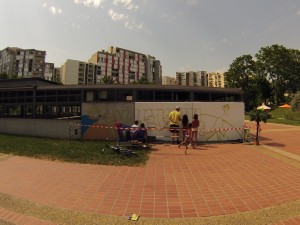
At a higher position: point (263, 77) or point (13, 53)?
point (13, 53)

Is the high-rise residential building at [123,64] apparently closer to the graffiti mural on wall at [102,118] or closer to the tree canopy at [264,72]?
the tree canopy at [264,72]

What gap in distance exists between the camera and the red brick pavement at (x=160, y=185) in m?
4.01

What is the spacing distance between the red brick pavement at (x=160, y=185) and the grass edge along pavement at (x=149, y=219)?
0.15 meters

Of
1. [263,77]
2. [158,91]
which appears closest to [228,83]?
[263,77]

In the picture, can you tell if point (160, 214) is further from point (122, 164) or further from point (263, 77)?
point (263, 77)

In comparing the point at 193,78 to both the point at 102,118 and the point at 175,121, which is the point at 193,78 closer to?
the point at 102,118

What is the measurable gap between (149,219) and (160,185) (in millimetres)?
1525

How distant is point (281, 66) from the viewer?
200 feet

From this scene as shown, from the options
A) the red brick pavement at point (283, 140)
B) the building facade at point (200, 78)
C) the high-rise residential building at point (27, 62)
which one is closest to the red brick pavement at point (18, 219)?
the red brick pavement at point (283, 140)

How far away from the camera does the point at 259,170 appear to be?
20.6ft

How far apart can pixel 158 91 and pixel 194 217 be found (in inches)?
390

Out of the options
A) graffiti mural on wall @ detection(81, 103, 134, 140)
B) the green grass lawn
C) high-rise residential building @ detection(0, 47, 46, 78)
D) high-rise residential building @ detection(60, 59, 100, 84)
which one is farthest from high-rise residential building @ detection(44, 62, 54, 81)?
the green grass lawn

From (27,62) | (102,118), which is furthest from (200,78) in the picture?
(102,118)

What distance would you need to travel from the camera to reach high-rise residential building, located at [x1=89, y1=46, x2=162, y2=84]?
95.2 meters
